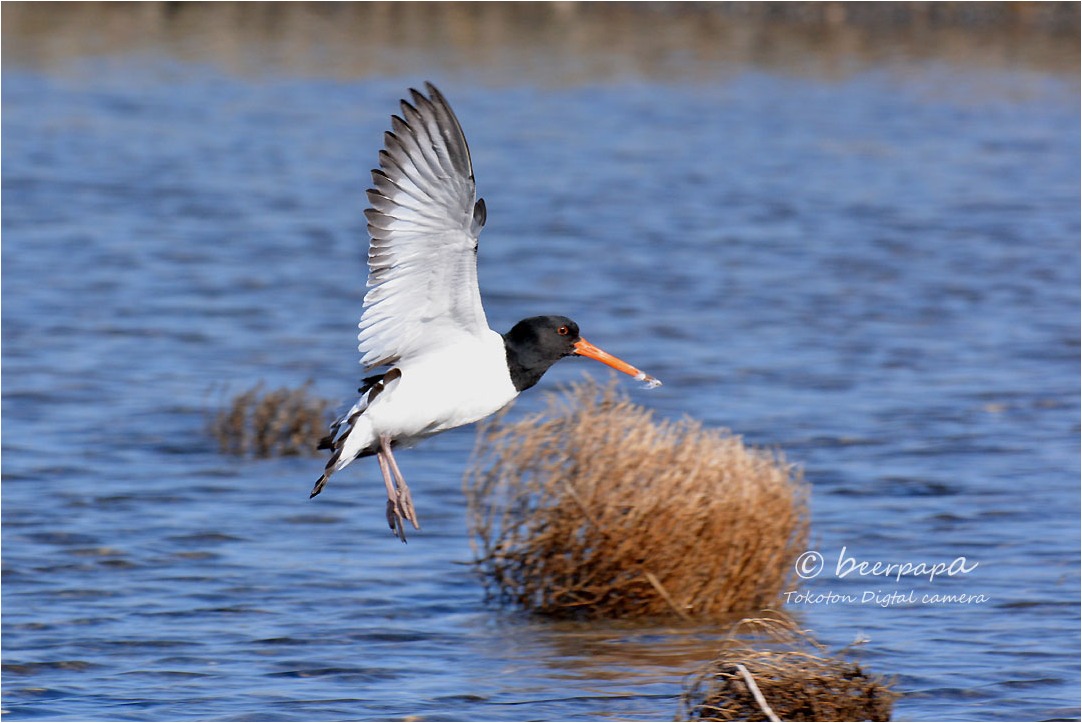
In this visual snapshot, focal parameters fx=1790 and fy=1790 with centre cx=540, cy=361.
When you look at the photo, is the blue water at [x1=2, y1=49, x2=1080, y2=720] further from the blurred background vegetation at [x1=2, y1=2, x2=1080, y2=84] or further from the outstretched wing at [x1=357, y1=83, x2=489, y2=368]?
the outstretched wing at [x1=357, y1=83, x2=489, y2=368]

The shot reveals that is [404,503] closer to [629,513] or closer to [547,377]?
[629,513]

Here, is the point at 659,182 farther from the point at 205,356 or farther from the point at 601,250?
the point at 205,356

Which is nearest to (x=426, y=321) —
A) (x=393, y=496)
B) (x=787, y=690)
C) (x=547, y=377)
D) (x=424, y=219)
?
(x=424, y=219)

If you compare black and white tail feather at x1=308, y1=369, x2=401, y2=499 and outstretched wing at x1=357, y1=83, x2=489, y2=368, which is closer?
outstretched wing at x1=357, y1=83, x2=489, y2=368

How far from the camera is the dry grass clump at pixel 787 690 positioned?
7.13 metres

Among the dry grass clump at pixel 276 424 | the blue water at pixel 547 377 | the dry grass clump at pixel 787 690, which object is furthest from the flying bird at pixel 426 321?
the dry grass clump at pixel 276 424

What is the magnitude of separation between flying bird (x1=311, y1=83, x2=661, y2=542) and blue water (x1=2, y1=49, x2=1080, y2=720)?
2537 millimetres

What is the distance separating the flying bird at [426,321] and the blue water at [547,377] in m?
2.54

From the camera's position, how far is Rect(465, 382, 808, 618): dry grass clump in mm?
9617

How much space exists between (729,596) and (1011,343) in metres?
10.2

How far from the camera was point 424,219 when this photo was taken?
7.00 meters

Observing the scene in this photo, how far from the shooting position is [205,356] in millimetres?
18266

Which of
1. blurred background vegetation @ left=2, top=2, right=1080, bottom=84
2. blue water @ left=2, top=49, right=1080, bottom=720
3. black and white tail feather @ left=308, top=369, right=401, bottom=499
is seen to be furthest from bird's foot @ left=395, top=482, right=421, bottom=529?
blurred background vegetation @ left=2, top=2, right=1080, bottom=84

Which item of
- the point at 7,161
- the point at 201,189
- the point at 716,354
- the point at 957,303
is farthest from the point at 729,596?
the point at 7,161
